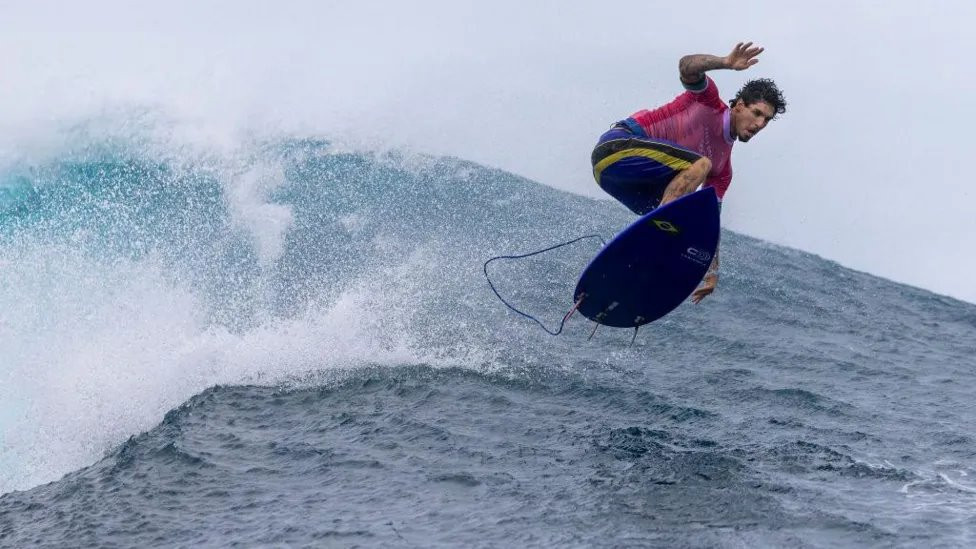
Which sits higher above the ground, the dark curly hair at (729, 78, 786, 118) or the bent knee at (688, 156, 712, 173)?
the dark curly hair at (729, 78, 786, 118)

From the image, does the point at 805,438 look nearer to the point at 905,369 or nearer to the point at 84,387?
A: the point at 905,369

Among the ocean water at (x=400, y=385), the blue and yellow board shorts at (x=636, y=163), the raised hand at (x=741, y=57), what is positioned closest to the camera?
the ocean water at (x=400, y=385)

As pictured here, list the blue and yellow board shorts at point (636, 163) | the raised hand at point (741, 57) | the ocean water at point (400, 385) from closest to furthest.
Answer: the ocean water at point (400, 385) < the raised hand at point (741, 57) < the blue and yellow board shorts at point (636, 163)

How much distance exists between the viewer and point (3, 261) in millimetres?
14250

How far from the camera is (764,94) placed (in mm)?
8672

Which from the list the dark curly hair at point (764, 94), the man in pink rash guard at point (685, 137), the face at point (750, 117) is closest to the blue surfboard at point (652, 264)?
the man in pink rash guard at point (685, 137)

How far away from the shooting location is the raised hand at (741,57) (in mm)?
7824

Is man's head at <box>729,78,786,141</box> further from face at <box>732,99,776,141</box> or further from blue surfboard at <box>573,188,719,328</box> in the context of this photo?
blue surfboard at <box>573,188,719,328</box>

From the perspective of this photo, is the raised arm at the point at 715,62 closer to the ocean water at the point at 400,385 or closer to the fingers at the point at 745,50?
the fingers at the point at 745,50

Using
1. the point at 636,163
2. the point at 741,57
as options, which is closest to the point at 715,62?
the point at 741,57

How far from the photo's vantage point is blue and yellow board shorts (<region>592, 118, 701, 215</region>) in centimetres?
876

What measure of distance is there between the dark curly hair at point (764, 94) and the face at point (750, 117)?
4 cm

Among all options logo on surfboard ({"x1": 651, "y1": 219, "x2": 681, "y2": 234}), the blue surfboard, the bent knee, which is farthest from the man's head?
logo on surfboard ({"x1": 651, "y1": 219, "x2": 681, "y2": 234})

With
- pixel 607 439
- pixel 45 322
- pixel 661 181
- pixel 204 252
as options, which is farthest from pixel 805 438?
pixel 204 252
